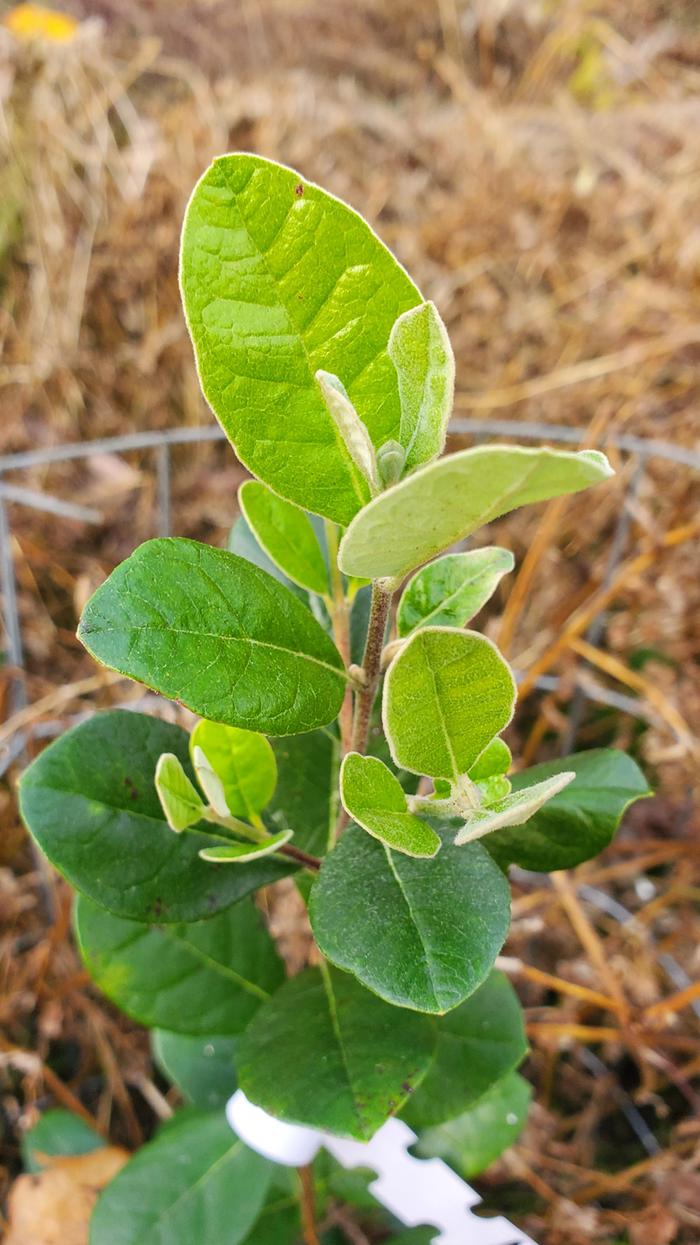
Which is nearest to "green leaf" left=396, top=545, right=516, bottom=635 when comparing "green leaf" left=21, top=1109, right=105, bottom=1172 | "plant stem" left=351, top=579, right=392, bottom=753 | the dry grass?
"plant stem" left=351, top=579, right=392, bottom=753

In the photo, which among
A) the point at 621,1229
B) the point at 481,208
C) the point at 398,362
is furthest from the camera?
the point at 481,208

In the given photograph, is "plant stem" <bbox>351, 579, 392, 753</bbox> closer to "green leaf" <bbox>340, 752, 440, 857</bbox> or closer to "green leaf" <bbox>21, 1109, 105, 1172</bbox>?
"green leaf" <bbox>340, 752, 440, 857</bbox>

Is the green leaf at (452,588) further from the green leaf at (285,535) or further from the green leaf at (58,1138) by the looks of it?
the green leaf at (58,1138)

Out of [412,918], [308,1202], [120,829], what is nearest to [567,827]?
[412,918]

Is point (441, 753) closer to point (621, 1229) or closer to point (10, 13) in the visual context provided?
point (621, 1229)

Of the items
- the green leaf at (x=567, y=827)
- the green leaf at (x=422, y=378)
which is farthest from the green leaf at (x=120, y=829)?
the green leaf at (x=422, y=378)

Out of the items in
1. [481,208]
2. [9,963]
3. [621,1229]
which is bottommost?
[621,1229]

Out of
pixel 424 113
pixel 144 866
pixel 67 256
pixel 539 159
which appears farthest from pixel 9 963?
pixel 424 113
